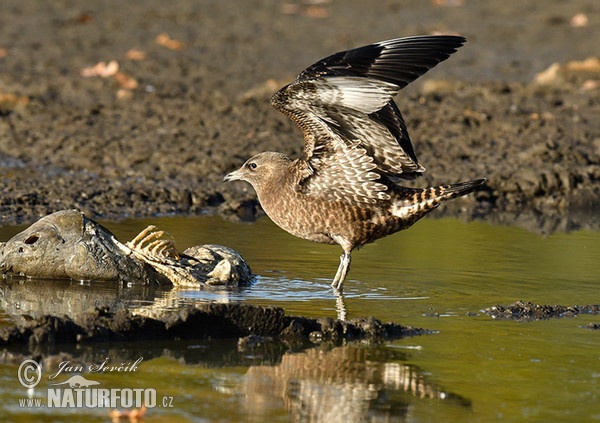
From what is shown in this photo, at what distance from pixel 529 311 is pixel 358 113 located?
1.91 meters

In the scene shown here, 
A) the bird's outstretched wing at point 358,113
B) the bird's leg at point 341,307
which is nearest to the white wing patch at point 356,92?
the bird's outstretched wing at point 358,113

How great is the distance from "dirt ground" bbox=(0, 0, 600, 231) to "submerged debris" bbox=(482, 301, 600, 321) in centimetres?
373

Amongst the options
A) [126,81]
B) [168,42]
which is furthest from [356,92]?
[168,42]

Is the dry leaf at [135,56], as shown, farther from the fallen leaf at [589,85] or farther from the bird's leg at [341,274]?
the bird's leg at [341,274]

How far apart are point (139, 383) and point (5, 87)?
11043mm

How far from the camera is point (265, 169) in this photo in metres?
9.91

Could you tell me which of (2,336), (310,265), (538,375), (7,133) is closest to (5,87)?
(7,133)

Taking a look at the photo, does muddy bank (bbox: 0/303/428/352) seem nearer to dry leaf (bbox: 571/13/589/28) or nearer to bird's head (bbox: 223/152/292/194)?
bird's head (bbox: 223/152/292/194)

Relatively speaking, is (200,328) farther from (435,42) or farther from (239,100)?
(239,100)

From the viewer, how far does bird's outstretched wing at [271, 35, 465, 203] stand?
8570mm

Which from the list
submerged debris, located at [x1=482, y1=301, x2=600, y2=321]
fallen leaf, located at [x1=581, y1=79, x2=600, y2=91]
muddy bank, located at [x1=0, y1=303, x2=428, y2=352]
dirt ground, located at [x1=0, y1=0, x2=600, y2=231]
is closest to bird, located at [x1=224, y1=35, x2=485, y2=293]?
submerged debris, located at [x1=482, y1=301, x2=600, y2=321]

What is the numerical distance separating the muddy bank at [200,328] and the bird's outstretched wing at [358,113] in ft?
6.08

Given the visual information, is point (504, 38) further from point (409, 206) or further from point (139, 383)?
point (139, 383)

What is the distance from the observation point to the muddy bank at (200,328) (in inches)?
271
